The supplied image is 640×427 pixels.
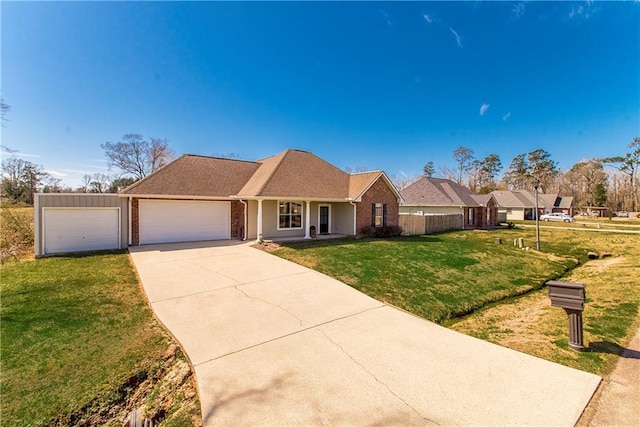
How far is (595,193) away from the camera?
5378 cm

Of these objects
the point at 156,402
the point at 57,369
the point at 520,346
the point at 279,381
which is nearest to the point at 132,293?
the point at 57,369

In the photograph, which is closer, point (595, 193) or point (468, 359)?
point (468, 359)

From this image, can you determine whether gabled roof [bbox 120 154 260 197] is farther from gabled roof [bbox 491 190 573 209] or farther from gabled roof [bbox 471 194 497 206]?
gabled roof [bbox 491 190 573 209]

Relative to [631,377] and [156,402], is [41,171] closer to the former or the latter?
[156,402]

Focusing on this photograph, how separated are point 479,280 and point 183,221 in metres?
14.5

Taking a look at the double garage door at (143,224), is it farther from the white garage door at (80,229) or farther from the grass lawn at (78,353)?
the grass lawn at (78,353)

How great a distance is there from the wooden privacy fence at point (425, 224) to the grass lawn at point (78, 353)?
1789cm

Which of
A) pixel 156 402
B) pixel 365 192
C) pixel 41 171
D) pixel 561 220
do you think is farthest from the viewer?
pixel 561 220

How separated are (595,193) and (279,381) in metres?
73.4

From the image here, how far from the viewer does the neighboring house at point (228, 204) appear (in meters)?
12.9

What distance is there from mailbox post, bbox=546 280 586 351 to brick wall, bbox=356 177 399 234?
43.7 ft

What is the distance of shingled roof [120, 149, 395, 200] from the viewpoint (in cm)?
1497

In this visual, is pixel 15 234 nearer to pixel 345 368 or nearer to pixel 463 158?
pixel 345 368

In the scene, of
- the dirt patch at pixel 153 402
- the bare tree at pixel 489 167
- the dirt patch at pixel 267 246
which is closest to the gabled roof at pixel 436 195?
the dirt patch at pixel 267 246
